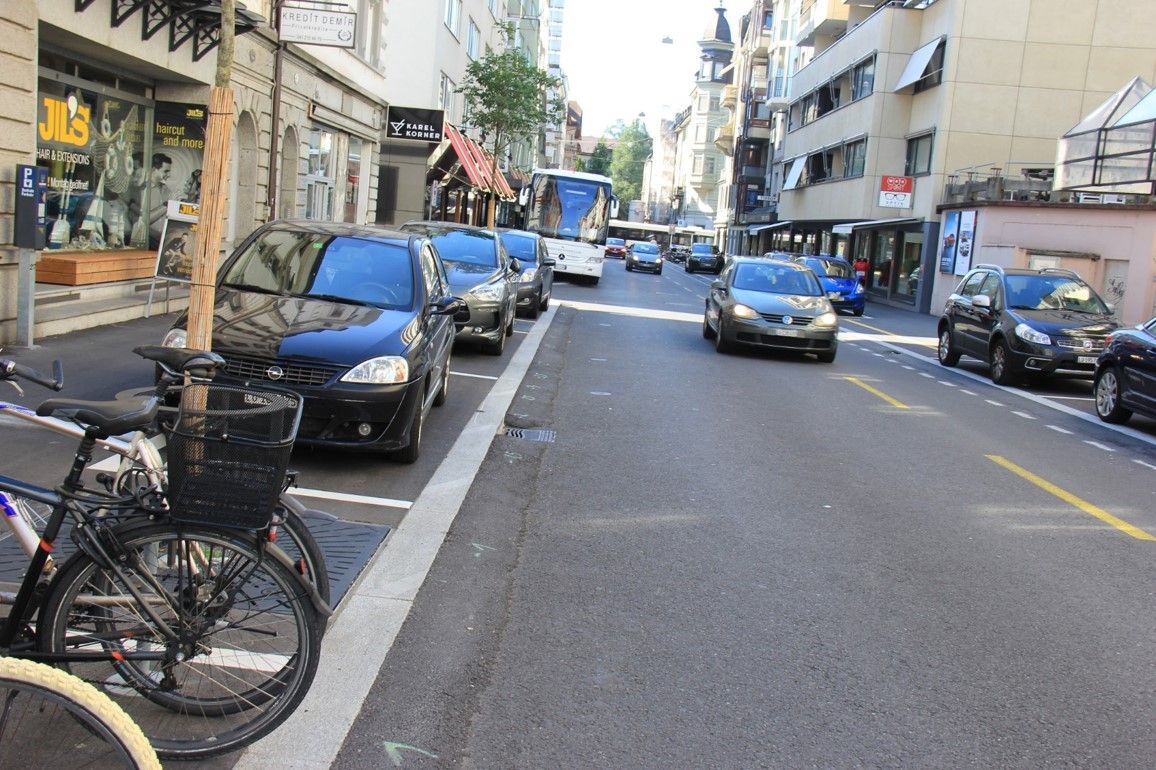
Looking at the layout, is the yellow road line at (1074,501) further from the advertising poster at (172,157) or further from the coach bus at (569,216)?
the coach bus at (569,216)

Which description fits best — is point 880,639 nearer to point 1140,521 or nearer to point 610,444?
point 1140,521

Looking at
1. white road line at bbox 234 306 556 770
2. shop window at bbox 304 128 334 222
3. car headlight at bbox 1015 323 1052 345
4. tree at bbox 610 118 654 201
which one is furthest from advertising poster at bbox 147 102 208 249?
tree at bbox 610 118 654 201

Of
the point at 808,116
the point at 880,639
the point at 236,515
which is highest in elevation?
→ the point at 808,116

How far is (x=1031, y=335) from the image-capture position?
16.1 meters

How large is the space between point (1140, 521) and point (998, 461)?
6.63ft

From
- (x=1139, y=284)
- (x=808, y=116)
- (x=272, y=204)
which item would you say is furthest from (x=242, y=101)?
(x=808, y=116)

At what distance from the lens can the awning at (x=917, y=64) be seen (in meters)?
40.3

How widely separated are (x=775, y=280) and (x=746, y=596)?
13.3 meters

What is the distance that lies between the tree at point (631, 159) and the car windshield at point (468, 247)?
473ft

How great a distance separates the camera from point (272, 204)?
47.9ft

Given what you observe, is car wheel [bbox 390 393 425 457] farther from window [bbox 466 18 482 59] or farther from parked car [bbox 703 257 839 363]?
window [bbox 466 18 482 59]

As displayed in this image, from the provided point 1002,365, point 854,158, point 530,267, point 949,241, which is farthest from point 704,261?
point 1002,365

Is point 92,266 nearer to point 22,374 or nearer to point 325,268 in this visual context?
point 325,268

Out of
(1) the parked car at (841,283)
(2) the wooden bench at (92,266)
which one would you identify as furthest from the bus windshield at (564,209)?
(2) the wooden bench at (92,266)
